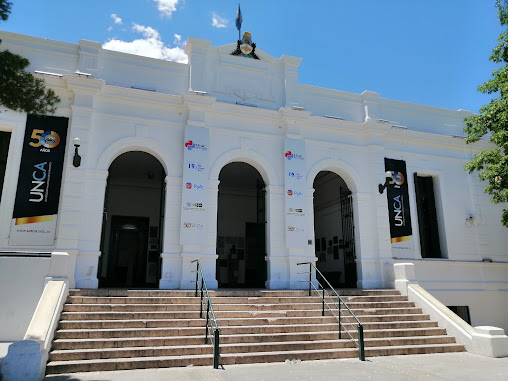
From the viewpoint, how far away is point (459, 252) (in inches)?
550

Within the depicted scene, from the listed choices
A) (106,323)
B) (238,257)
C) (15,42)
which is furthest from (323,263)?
(15,42)

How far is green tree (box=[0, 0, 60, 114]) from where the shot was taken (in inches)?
272

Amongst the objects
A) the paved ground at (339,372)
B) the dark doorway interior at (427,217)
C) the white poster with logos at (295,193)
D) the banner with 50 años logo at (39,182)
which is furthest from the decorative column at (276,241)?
the banner with 50 años logo at (39,182)

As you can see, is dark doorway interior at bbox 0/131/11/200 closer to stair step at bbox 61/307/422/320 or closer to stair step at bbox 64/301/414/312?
stair step at bbox 64/301/414/312

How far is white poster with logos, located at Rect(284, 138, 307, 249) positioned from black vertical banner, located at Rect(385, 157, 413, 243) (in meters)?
3.11

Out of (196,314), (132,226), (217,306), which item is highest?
(132,226)

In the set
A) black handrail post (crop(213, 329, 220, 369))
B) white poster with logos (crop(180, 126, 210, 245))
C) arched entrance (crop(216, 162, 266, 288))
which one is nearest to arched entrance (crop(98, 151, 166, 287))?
arched entrance (crop(216, 162, 266, 288))

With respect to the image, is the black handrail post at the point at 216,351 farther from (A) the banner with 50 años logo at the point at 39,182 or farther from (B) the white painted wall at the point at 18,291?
(A) the banner with 50 años logo at the point at 39,182

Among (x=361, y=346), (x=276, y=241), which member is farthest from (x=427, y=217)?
(x=361, y=346)

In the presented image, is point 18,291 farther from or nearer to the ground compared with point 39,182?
nearer to the ground

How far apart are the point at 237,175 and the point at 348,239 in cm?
528

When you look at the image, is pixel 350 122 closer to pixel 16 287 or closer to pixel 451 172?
pixel 451 172

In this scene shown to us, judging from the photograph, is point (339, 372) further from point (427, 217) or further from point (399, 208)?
point (427, 217)

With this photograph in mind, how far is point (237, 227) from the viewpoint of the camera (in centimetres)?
1762
